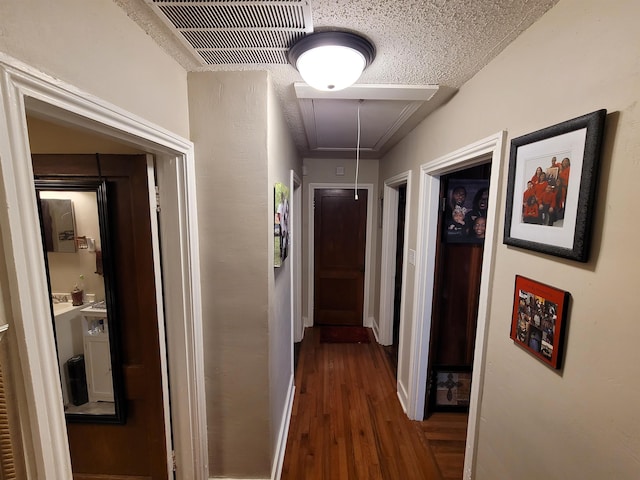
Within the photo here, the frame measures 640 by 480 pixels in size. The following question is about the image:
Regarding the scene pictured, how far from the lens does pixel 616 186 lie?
2.24 feet

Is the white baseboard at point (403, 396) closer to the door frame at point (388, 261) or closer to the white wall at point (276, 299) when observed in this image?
the door frame at point (388, 261)

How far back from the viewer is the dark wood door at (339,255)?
3541 mm

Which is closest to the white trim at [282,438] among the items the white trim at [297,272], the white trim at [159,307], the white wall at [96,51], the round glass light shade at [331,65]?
the white trim at [159,307]

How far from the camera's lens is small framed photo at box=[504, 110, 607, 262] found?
28.9 inches

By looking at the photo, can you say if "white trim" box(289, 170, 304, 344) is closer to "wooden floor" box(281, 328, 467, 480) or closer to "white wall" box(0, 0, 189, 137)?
"wooden floor" box(281, 328, 467, 480)

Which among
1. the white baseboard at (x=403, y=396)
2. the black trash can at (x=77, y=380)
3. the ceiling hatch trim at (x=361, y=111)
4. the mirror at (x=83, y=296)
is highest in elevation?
the ceiling hatch trim at (x=361, y=111)

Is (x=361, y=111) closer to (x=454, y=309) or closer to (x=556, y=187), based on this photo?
(x=556, y=187)

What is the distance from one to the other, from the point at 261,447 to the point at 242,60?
6.38 feet

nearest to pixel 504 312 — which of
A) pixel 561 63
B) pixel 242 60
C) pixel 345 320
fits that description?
pixel 561 63

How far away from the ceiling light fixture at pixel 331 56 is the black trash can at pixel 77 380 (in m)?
1.89

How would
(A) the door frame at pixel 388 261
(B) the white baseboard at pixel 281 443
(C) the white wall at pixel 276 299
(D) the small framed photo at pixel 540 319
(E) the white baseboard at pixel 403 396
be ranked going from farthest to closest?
(A) the door frame at pixel 388 261, (E) the white baseboard at pixel 403 396, (B) the white baseboard at pixel 281 443, (C) the white wall at pixel 276 299, (D) the small framed photo at pixel 540 319

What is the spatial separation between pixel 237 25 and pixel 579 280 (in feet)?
4.41

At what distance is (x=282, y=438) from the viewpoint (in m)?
1.85

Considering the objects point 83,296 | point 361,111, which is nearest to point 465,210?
point 361,111
